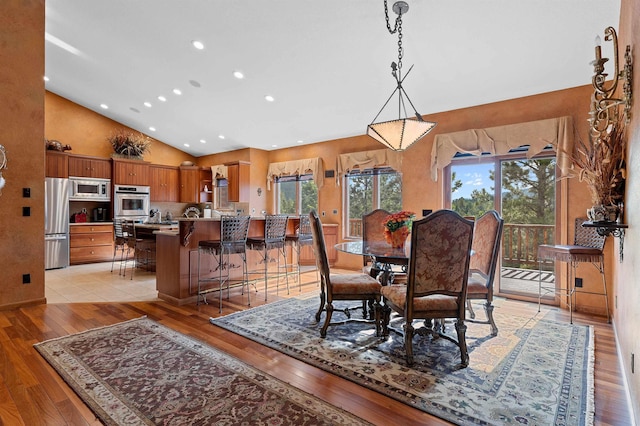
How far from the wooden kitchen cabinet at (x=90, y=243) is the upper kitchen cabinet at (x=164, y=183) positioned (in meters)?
1.38

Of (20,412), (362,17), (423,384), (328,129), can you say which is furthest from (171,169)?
(423,384)

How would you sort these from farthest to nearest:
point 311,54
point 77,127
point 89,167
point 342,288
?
point 77,127
point 89,167
point 311,54
point 342,288

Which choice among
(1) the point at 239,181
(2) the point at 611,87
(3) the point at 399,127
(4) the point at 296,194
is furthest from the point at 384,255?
(1) the point at 239,181

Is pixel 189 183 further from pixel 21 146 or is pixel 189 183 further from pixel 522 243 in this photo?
pixel 522 243

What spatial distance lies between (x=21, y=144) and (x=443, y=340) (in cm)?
497

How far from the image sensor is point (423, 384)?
221 cm

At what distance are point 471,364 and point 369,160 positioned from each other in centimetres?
418

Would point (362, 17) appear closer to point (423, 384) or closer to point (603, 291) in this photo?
point (423, 384)

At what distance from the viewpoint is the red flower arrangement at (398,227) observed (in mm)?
3207

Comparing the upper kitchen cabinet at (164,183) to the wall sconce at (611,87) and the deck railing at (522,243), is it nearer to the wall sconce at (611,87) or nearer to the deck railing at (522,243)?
the deck railing at (522,243)

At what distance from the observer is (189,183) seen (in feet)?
28.7

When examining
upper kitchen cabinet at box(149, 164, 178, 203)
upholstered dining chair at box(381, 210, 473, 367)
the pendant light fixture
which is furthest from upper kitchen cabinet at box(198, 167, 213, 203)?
upholstered dining chair at box(381, 210, 473, 367)

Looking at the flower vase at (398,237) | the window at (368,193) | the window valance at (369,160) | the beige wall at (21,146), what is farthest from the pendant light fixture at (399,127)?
the beige wall at (21,146)

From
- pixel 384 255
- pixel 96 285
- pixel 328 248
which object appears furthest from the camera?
pixel 328 248
